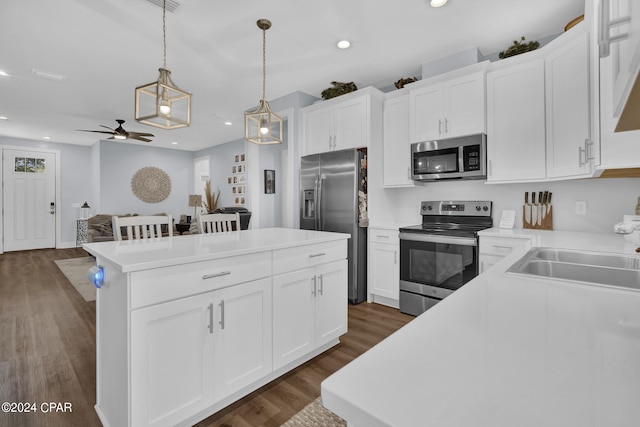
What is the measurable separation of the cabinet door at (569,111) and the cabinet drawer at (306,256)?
1864 mm

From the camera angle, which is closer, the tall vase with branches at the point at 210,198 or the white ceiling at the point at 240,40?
the white ceiling at the point at 240,40

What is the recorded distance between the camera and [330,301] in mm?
2375

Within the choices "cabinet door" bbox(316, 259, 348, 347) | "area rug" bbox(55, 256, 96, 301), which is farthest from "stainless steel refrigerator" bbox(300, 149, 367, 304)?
"area rug" bbox(55, 256, 96, 301)

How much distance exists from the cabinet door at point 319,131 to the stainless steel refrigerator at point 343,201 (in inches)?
5.8

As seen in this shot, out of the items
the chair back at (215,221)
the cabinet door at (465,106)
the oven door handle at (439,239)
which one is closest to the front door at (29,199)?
the chair back at (215,221)

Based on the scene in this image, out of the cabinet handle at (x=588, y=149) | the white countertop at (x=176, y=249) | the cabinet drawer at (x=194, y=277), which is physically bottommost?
the cabinet drawer at (x=194, y=277)

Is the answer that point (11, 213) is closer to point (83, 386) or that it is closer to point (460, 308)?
point (83, 386)

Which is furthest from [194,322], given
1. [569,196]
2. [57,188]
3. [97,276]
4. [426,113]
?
[57,188]

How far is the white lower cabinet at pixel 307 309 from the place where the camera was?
6.52 feet

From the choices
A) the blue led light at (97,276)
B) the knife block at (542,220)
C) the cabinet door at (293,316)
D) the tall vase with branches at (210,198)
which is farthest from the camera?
the tall vase with branches at (210,198)

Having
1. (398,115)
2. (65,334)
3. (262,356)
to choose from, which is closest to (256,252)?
(262,356)

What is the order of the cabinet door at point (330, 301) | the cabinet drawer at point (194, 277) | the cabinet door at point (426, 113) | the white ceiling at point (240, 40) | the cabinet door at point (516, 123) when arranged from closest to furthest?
the cabinet drawer at point (194, 277) < the cabinet door at point (330, 301) < the white ceiling at point (240, 40) < the cabinet door at point (516, 123) < the cabinet door at point (426, 113)

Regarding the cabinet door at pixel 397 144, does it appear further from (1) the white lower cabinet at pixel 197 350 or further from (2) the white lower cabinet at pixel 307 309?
(1) the white lower cabinet at pixel 197 350

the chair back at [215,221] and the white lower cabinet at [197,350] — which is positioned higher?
the chair back at [215,221]
